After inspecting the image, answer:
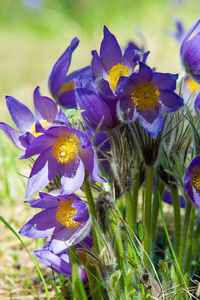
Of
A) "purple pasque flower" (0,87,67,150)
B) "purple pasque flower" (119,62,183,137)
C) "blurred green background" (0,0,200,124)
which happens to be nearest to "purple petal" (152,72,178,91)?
"purple pasque flower" (119,62,183,137)

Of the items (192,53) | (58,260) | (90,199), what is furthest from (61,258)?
(192,53)

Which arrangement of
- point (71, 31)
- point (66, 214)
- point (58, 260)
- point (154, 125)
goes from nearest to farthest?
point (154, 125)
point (66, 214)
point (58, 260)
point (71, 31)

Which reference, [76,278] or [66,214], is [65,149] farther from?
[76,278]

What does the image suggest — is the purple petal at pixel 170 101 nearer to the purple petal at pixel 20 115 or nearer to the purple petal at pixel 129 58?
the purple petal at pixel 129 58

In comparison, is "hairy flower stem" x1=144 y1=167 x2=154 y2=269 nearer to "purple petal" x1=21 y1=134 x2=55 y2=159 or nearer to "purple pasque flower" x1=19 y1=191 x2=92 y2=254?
"purple pasque flower" x1=19 y1=191 x2=92 y2=254

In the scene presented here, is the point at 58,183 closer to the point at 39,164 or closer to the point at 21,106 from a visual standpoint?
the point at 39,164

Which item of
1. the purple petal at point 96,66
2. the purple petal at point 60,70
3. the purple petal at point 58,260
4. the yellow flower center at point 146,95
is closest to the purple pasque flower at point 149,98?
the yellow flower center at point 146,95

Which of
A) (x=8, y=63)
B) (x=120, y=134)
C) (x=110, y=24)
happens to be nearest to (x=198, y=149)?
(x=120, y=134)
